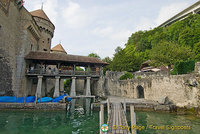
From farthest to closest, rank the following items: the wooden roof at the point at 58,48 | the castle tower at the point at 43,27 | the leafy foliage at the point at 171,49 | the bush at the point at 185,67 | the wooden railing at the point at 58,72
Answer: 1. the wooden roof at the point at 58,48
2. the castle tower at the point at 43,27
3. the wooden railing at the point at 58,72
4. the leafy foliage at the point at 171,49
5. the bush at the point at 185,67

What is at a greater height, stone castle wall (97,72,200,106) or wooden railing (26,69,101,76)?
wooden railing (26,69,101,76)

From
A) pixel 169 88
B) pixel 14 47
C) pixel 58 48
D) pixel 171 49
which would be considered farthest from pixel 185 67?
pixel 58 48

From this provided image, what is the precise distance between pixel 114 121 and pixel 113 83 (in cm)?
1491

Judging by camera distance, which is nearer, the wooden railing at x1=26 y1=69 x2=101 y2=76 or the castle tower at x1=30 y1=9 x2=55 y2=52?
the wooden railing at x1=26 y1=69 x2=101 y2=76

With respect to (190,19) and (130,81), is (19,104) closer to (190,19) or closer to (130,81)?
(130,81)

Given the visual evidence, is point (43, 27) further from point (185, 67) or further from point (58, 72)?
point (185, 67)

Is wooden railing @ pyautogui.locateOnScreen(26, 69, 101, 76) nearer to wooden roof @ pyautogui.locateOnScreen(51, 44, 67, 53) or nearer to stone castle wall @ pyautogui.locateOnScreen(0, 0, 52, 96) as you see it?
stone castle wall @ pyautogui.locateOnScreen(0, 0, 52, 96)

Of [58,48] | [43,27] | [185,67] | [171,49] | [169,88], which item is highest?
[43,27]

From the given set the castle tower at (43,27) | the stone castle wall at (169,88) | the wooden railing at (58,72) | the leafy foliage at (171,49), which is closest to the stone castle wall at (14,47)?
the wooden railing at (58,72)

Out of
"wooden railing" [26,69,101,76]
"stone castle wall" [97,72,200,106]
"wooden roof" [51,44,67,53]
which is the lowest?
"stone castle wall" [97,72,200,106]

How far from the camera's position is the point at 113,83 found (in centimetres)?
2180

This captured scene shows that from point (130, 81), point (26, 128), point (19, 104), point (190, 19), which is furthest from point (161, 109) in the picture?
point (190, 19)

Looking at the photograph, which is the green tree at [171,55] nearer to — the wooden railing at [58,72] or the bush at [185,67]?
the bush at [185,67]

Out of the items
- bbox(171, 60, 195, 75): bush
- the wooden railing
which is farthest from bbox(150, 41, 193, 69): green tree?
the wooden railing
